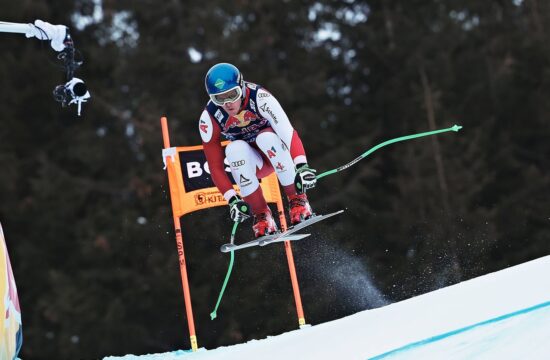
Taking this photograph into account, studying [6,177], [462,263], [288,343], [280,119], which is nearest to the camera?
[288,343]

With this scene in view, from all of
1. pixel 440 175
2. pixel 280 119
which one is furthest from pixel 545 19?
pixel 280 119

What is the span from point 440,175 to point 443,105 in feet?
5.87

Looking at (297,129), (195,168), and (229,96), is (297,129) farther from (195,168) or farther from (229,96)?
(229,96)

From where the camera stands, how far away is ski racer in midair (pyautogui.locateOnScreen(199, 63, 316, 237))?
23.8 ft

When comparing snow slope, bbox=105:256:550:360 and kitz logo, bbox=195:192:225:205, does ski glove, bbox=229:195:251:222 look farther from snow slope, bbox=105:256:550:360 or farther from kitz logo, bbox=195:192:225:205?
snow slope, bbox=105:256:550:360

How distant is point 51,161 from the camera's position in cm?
1917

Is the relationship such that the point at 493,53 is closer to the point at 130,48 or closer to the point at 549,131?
the point at 549,131

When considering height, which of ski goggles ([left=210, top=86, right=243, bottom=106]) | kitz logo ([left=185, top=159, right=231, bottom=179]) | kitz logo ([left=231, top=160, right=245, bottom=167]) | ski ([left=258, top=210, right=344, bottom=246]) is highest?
ski goggles ([left=210, top=86, right=243, bottom=106])

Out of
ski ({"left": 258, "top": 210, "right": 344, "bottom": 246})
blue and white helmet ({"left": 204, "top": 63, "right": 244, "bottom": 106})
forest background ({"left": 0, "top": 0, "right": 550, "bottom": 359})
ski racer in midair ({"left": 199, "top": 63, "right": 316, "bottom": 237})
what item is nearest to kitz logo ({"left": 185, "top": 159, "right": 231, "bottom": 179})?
ski racer in midair ({"left": 199, "top": 63, "right": 316, "bottom": 237})

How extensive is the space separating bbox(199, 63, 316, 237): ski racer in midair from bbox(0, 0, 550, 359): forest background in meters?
8.41

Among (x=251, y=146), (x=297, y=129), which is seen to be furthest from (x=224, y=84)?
(x=297, y=129)

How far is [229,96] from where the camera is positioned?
7242 mm

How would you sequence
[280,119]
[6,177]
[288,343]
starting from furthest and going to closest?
[6,177] < [280,119] < [288,343]

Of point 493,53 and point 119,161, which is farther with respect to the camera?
point 493,53
